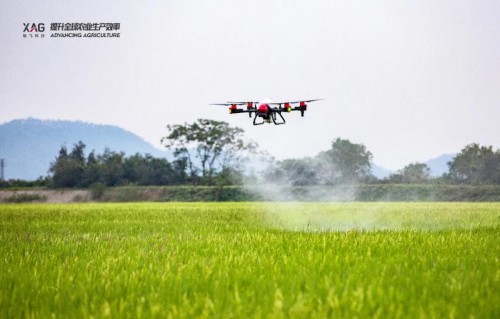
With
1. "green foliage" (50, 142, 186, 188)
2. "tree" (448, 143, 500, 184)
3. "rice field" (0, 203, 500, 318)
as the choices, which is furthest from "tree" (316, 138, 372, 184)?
"rice field" (0, 203, 500, 318)

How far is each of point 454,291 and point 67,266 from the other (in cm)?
500

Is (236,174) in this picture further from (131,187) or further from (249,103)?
(249,103)

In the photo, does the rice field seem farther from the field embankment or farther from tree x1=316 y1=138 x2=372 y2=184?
tree x1=316 y1=138 x2=372 y2=184

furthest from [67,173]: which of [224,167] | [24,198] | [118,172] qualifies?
[224,167]


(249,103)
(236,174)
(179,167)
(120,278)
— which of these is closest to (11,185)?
(179,167)

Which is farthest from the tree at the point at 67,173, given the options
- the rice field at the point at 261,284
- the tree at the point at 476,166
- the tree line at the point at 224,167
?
the rice field at the point at 261,284

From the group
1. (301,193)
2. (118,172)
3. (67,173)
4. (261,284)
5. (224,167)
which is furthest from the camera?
(67,173)

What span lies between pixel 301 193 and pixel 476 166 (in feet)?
174

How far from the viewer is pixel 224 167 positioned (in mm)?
83750

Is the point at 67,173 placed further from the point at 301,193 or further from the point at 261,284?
the point at 261,284

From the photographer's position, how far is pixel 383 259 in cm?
684

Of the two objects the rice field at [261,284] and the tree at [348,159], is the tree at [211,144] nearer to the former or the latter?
the tree at [348,159]

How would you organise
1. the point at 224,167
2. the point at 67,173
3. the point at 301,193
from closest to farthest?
the point at 301,193 → the point at 224,167 → the point at 67,173

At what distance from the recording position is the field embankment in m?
72.9
